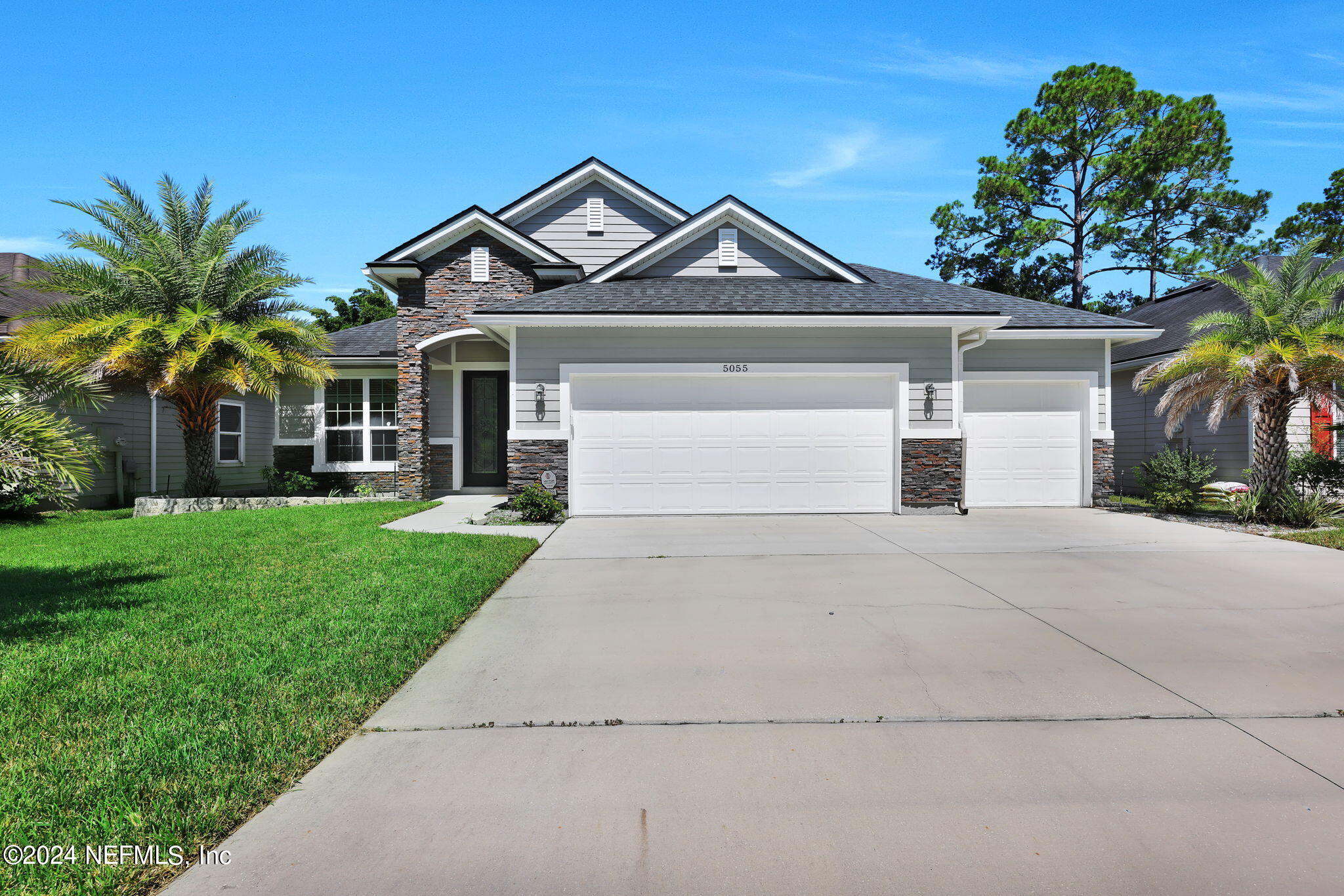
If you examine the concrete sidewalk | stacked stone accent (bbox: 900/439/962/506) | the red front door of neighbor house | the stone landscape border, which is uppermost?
the red front door of neighbor house

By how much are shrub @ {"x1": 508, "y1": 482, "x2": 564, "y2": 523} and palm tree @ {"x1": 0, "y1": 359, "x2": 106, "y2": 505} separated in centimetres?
579

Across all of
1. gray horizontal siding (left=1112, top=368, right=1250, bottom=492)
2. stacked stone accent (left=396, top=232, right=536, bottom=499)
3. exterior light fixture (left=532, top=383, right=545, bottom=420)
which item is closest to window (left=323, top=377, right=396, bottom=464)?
stacked stone accent (left=396, top=232, right=536, bottom=499)

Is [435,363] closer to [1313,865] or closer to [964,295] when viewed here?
[964,295]

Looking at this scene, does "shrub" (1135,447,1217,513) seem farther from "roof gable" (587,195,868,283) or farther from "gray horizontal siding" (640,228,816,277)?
"gray horizontal siding" (640,228,816,277)

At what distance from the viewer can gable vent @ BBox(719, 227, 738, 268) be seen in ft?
44.7

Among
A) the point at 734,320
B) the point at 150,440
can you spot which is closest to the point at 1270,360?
the point at 734,320

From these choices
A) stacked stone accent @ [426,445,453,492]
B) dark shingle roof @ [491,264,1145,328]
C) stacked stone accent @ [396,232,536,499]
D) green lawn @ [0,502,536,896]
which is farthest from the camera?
stacked stone accent @ [426,445,453,492]

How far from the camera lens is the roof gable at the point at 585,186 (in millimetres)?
15641

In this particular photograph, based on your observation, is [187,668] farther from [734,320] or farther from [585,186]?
[585,186]

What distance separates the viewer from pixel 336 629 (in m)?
4.69

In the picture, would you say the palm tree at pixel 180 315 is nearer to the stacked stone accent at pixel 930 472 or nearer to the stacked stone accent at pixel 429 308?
the stacked stone accent at pixel 429 308

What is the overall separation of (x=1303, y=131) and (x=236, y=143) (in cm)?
2864

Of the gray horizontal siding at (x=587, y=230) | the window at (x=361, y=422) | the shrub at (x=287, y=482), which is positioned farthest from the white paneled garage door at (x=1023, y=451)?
the shrub at (x=287, y=482)

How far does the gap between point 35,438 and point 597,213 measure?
1292cm
